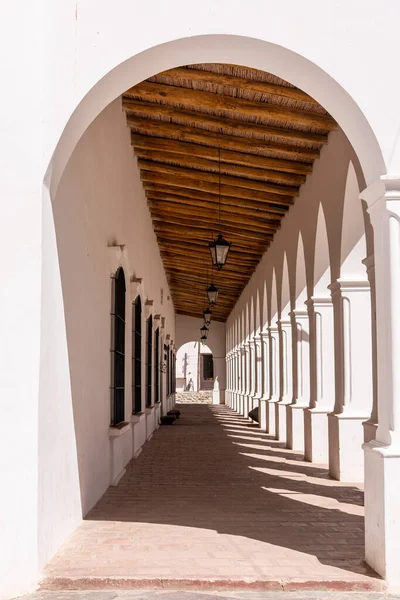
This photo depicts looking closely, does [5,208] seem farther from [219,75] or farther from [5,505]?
[219,75]

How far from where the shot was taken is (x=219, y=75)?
29.1ft

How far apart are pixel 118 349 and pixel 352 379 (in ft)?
10.3

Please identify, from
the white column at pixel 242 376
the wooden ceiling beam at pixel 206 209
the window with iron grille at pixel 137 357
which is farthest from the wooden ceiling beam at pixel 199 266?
the window with iron grille at pixel 137 357

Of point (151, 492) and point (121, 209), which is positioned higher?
point (121, 209)

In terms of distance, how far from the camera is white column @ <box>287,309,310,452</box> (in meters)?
13.4

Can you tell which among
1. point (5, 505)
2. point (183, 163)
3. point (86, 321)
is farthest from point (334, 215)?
point (5, 505)

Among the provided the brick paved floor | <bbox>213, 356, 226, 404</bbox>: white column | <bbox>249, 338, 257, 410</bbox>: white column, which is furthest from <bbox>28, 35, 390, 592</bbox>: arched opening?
the brick paved floor

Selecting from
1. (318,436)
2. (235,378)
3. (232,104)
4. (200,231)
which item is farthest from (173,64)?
(235,378)

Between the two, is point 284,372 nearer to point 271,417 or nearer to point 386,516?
point 271,417

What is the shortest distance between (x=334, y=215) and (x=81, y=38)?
5712 millimetres

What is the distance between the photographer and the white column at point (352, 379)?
9.44 metres

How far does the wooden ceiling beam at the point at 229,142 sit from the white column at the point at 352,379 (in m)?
2.48

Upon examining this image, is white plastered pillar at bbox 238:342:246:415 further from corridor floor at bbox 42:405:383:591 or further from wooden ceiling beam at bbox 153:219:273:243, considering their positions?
corridor floor at bbox 42:405:383:591

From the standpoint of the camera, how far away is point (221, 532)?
20.7 ft
